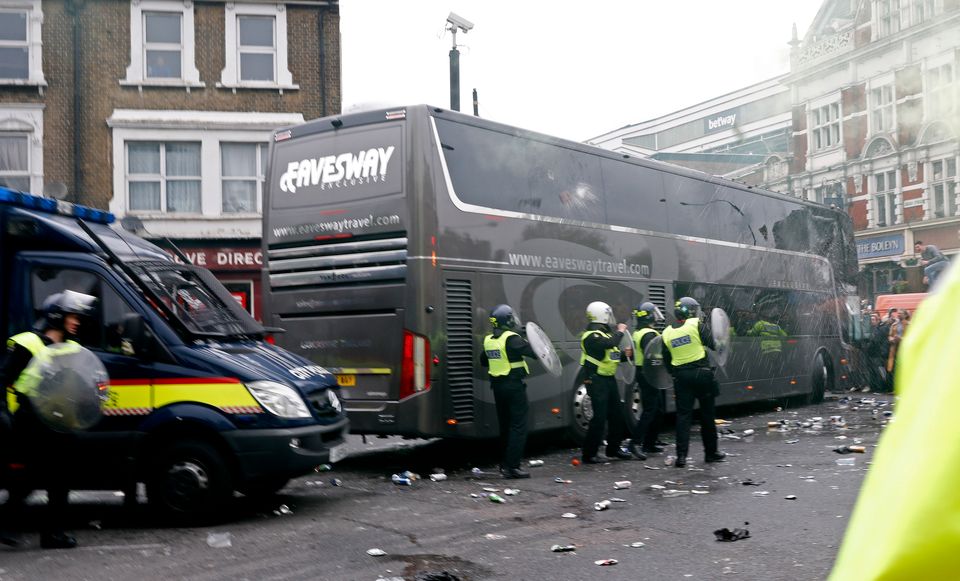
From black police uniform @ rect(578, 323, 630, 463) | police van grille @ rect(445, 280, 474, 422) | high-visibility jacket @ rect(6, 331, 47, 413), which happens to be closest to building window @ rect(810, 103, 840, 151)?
black police uniform @ rect(578, 323, 630, 463)

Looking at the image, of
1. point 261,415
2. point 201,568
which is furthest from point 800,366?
point 201,568

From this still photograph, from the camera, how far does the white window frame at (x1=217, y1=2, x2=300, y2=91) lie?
24.4 metres

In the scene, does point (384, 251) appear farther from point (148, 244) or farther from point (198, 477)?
point (198, 477)

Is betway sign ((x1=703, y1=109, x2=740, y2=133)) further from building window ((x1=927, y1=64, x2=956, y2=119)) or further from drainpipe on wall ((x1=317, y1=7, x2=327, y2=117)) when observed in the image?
drainpipe on wall ((x1=317, y1=7, x2=327, y2=117))

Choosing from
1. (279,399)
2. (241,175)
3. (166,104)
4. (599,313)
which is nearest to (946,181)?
(599,313)

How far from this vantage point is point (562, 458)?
11883mm

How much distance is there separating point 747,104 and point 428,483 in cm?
738

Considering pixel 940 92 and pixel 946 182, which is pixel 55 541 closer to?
pixel 940 92

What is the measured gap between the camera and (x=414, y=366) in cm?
1037

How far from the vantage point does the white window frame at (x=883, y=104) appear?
10141 mm

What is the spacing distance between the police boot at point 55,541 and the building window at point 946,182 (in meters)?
9.26

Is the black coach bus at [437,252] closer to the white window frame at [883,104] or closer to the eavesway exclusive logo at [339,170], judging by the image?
the eavesway exclusive logo at [339,170]

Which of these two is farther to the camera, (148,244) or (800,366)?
(800,366)

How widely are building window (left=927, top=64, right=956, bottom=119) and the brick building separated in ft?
61.1
